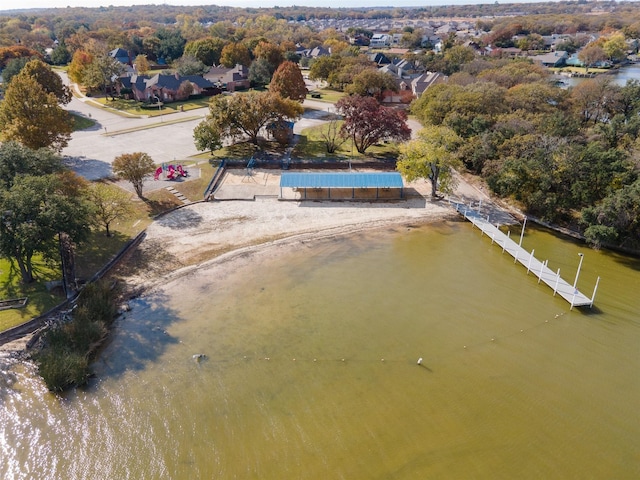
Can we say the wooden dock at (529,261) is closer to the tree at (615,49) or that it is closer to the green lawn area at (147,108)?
the green lawn area at (147,108)

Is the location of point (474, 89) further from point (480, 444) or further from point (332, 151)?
point (480, 444)

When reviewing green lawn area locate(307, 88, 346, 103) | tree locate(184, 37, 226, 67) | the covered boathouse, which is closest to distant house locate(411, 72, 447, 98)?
green lawn area locate(307, 88, 346, 103)

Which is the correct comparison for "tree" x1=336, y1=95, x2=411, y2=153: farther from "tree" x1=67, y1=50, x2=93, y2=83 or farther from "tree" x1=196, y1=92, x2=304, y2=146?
"tree" x1=67, y1=50, x2=93, y2=83

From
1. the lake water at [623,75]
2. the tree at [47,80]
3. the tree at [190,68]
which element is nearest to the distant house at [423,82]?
the lake water at [623,75]

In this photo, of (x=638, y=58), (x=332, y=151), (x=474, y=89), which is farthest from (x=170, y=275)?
(x=638, y=58)

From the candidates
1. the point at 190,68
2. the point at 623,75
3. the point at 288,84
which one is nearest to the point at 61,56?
the point at 190,68
